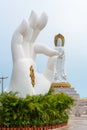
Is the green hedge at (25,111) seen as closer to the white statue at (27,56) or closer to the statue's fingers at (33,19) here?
the white statue at (27,56)

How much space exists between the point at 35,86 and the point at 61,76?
9995 mm

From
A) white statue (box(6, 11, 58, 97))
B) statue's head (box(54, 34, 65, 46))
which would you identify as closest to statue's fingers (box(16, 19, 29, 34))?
white statue (box(6, 11, 58, 97))

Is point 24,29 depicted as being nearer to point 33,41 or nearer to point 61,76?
point 33,41

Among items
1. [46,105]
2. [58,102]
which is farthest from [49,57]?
[46,105]

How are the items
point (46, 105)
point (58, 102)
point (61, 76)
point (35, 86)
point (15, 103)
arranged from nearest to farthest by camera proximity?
1. point (15, 103)
2. point (46, 105)
3. point (58, 102)
4. point (35, 86)
5. point (61, 76)

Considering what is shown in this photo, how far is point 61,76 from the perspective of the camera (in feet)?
86.0

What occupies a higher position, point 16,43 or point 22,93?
point 16,43

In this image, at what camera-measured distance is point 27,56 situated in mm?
16047

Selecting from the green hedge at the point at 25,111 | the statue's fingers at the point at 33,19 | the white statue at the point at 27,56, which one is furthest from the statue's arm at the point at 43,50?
the green hedge at the point at 25,111

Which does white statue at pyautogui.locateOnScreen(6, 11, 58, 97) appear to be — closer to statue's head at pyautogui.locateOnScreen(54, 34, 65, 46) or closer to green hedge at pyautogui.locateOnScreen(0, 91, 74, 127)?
green hedge at pyautogui.locateOnScreen(0, 91, 74, 127)

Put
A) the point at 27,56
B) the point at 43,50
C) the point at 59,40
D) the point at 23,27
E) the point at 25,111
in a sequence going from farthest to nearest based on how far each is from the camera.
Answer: the point at 59,40 < the point at 43,50 < the point at 27,56 < the point at 23,27 < the point at 25,111

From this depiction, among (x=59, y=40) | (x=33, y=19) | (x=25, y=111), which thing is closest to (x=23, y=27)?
(x=33, y=19)

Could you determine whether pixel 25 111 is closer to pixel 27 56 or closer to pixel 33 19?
pixel 27 56

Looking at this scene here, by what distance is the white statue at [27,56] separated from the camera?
49.4ft
